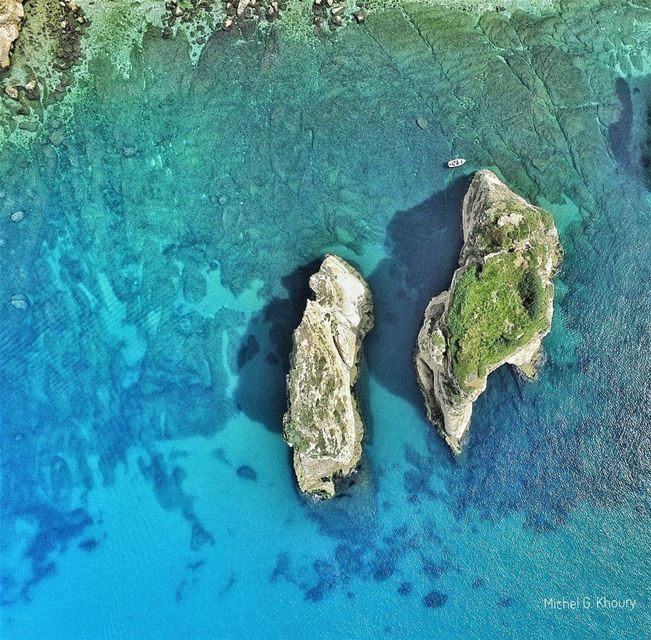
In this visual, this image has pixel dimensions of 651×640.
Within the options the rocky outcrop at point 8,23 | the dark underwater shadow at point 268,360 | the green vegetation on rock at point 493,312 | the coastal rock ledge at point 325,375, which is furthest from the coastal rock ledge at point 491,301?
the rocky outcrop at point 8,23

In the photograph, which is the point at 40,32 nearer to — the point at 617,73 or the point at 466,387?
the point at 466,387

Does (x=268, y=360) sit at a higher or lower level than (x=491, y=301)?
lower

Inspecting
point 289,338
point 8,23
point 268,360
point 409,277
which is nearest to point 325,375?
A: point 289,338

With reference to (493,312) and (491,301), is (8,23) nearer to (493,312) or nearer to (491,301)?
(491,301)

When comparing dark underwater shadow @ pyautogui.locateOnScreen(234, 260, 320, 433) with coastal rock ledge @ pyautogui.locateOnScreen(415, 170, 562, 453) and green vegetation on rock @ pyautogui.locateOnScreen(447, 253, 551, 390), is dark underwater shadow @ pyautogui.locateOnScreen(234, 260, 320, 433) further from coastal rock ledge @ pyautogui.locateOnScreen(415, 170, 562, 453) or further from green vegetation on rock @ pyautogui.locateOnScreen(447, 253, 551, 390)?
green vegetation on rock @ pyautogui.locateOnScreen(447, 253, 551, 390)

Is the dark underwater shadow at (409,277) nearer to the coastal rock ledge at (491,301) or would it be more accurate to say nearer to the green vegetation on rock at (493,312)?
the coastal rock ledge at (491,301)

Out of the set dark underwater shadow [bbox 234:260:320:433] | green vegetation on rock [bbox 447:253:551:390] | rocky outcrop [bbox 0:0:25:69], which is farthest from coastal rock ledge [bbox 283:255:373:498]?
rocky outcrop [bbox 0:0:25:69]

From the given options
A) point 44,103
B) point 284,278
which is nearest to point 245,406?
point 284,278

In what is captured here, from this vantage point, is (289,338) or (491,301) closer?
(491,301)
